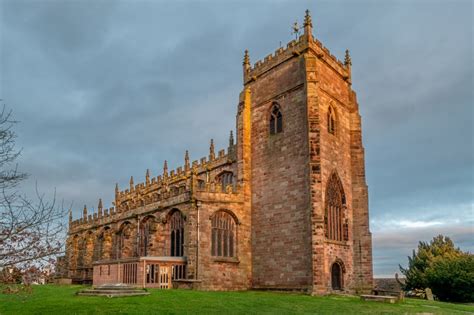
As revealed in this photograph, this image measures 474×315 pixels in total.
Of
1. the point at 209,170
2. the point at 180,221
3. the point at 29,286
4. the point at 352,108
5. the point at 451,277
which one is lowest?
the point at 451,277

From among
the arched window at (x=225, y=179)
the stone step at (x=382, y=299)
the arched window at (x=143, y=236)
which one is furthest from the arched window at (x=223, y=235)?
the stone step at (x=382, y=299)

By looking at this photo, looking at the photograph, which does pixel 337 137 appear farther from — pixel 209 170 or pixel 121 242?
pixel 121 242

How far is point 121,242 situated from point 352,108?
2115 cm

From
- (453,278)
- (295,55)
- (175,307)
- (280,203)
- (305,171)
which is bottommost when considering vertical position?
(453,278)

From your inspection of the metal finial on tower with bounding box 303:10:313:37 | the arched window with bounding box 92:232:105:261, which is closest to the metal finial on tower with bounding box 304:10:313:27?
the metal finial on tower with bounding box 303:10:313:37

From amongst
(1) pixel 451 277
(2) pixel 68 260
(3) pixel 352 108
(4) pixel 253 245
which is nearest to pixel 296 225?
(4) pixel 253 245

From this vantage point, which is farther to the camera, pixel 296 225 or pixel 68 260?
pixel 296 225

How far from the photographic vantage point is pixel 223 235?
28078 millimetres

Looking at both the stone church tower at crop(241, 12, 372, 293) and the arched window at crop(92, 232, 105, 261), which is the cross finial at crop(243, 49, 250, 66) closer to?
the stone church tower at crop(241, 12, 372, 293)

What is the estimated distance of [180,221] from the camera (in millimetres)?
29812

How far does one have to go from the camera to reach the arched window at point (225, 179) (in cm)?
3325

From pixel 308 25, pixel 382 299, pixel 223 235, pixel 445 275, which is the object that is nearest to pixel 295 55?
pixel 308 25

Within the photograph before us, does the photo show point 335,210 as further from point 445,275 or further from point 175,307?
point 175,307

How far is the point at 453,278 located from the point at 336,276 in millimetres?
10398
